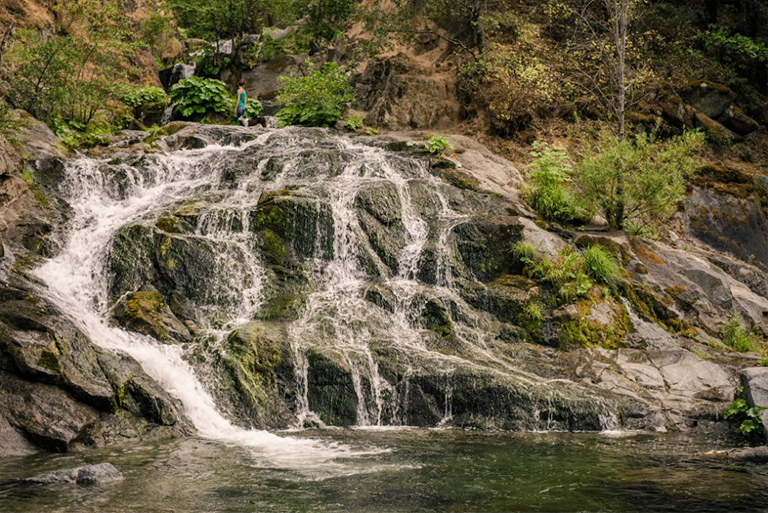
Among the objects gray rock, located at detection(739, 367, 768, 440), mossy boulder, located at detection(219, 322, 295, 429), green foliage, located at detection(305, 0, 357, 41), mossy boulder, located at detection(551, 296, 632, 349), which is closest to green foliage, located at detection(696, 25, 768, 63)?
green foliage, located at detection(305, 0, 357, 41)

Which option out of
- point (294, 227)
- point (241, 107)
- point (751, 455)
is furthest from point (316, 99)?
point (751, 455)

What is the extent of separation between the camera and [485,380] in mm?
10648

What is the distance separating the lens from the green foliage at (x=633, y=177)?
49.7ft

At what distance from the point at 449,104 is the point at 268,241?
10971mm

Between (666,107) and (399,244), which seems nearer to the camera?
(399,244)

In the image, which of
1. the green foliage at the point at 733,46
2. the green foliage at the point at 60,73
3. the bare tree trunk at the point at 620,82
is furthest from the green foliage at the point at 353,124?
the green foliage at the point at 733,46

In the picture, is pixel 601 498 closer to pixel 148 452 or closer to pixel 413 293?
pixel 148 452

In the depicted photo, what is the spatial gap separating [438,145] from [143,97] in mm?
11985

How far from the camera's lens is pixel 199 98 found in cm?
2267

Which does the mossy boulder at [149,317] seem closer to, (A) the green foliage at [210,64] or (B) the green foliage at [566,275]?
(B) the green foliage at [566,275]

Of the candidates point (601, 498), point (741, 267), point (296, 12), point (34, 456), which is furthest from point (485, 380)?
point (296, 12)

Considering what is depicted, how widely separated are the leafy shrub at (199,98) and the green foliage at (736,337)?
17.1 m

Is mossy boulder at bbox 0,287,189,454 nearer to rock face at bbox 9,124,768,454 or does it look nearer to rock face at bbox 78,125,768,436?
rock face at bbox 9,124,768,454

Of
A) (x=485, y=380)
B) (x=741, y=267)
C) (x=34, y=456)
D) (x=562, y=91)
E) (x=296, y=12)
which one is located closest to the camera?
(x=34, y=456)
